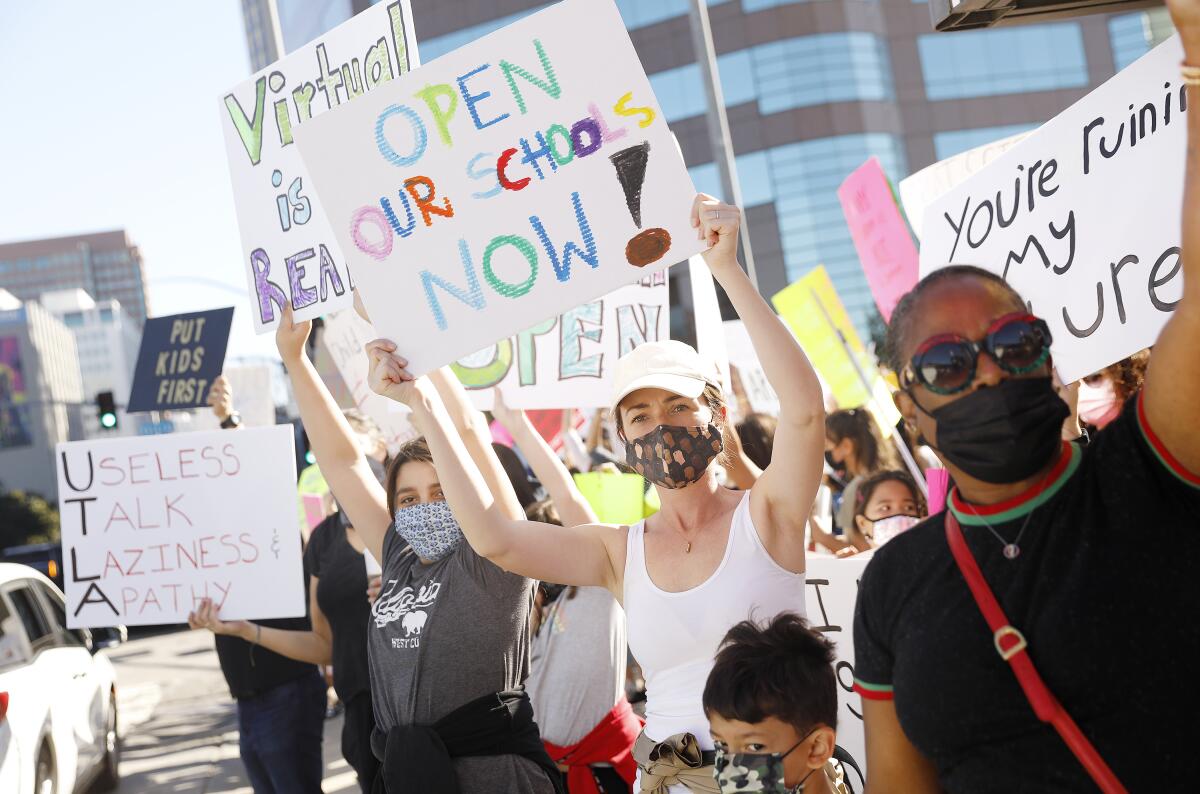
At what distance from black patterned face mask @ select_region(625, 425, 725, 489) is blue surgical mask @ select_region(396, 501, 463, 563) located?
802mm

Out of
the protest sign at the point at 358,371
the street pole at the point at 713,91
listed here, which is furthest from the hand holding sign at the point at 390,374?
the street pole at the point at 713,91

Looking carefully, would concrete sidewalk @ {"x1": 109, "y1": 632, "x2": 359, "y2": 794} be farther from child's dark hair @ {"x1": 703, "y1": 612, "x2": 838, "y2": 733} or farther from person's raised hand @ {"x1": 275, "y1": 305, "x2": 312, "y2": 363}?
child's dark hair @ {"x1": 703, "y1": 612, "x2": 838, "y2": 733}

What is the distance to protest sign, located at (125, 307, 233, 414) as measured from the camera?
23.8 ft

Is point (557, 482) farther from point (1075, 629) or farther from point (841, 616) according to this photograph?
point (1075, 629)

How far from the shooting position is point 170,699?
42.0 feet

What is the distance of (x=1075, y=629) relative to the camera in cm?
157

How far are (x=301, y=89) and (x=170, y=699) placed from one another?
10.6m

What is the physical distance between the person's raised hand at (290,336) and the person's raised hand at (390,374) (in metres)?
0.85

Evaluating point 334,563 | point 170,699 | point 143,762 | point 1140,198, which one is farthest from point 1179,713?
point 170,699

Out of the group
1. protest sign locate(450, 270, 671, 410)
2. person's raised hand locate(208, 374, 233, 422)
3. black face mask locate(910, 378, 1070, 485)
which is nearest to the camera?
black face mask locate(910, 378, 1070, 485)

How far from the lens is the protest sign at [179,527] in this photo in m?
4.60

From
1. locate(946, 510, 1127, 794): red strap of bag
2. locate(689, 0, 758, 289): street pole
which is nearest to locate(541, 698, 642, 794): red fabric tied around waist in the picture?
locate(946, 510, 1127, 794): red strap of bag

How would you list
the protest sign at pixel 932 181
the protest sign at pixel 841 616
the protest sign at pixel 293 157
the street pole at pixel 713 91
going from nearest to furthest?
1. the protest sign at pixel 841 616
2. the protest sign at pixel 293 157
3. the protest sign at pixel 932 181
4. the street pole at pixel 713 91

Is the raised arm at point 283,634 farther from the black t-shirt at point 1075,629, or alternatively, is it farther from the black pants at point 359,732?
the black t-shirt at point 1075,629
